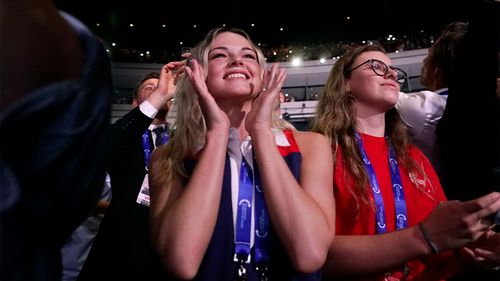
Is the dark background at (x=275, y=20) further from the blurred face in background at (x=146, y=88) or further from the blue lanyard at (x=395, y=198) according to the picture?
the blue lanyard at (x=395, y=198)

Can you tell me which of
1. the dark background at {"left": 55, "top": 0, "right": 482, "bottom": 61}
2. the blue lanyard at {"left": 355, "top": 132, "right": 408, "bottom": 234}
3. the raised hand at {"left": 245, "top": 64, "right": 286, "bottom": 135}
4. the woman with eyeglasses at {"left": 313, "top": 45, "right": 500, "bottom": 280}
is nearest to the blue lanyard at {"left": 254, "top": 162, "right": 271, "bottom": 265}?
the raised hand at {"left": 245, "top": 64, "right": 286, "bottom": 135}

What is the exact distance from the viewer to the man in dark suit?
1958 mm

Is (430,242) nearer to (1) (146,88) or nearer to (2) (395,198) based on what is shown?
(2) (395,198)

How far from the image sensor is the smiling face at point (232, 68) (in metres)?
1.76

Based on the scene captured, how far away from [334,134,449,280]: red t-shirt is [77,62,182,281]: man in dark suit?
774mm

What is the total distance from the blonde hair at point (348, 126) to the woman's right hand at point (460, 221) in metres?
0.30

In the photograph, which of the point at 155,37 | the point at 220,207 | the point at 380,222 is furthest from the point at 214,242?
the point at 155,37

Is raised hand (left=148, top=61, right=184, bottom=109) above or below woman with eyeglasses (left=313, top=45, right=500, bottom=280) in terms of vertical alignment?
above

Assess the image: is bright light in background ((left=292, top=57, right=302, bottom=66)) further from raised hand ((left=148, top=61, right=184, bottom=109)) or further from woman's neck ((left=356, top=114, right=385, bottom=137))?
woman's neck ((left=356, top=114, right=385, bottom=137))

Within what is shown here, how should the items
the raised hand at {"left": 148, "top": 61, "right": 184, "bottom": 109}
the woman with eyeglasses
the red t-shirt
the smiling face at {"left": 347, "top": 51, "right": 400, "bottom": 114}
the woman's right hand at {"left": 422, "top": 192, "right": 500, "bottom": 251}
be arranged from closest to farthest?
the woman's right hand at {"left": 422, "top": 192, "right": 500, "bottom": 251} → the woman with eyeglasses → the red t-shirt → the smiling face at {"left": 347, "top": 51, "right": 400, "bottom": 114} → the raised hand at {"left": 148, "top": 61, "right": 184, "bottom": 109}

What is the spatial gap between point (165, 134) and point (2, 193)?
2.36 metres

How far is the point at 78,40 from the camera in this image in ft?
1.97

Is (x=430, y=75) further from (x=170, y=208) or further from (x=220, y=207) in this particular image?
(x=170, y=208)

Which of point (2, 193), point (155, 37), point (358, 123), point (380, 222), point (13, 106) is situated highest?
point (155, 37)
